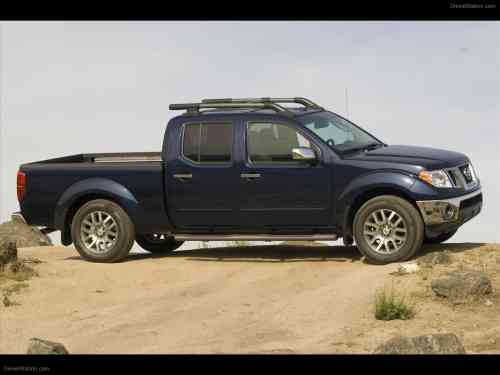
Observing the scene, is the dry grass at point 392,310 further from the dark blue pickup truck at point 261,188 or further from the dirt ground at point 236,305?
the dark blue pickup truck at point 261,188

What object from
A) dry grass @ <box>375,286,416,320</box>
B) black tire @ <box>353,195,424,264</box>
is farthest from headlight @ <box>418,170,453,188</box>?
dry grass @ <box>375,286,416,320</box>

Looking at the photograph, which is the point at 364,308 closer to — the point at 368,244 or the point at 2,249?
the point at 368,244

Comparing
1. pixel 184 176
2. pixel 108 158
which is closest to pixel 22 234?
pixel 108 158

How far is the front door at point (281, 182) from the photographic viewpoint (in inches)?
558

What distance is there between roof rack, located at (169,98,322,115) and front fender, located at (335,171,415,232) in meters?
1.45

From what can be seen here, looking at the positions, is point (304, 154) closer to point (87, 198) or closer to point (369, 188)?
point (369, 188)

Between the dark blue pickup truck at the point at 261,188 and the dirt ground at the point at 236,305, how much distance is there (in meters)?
0.45

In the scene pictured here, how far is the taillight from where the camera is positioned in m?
15.5

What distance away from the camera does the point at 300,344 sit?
1131 cm

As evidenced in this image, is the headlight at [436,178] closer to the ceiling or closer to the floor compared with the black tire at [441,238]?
closer to the ceiling

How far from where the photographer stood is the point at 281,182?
14266mm

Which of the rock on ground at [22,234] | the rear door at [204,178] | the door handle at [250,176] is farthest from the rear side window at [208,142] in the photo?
the rock on ground at [22,234]

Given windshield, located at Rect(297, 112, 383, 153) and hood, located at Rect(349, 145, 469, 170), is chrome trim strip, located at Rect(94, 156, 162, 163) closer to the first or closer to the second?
windshield, located at Rect(297, 112, 383, 153)

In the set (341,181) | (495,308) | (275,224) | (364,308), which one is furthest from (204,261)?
(495,308)
